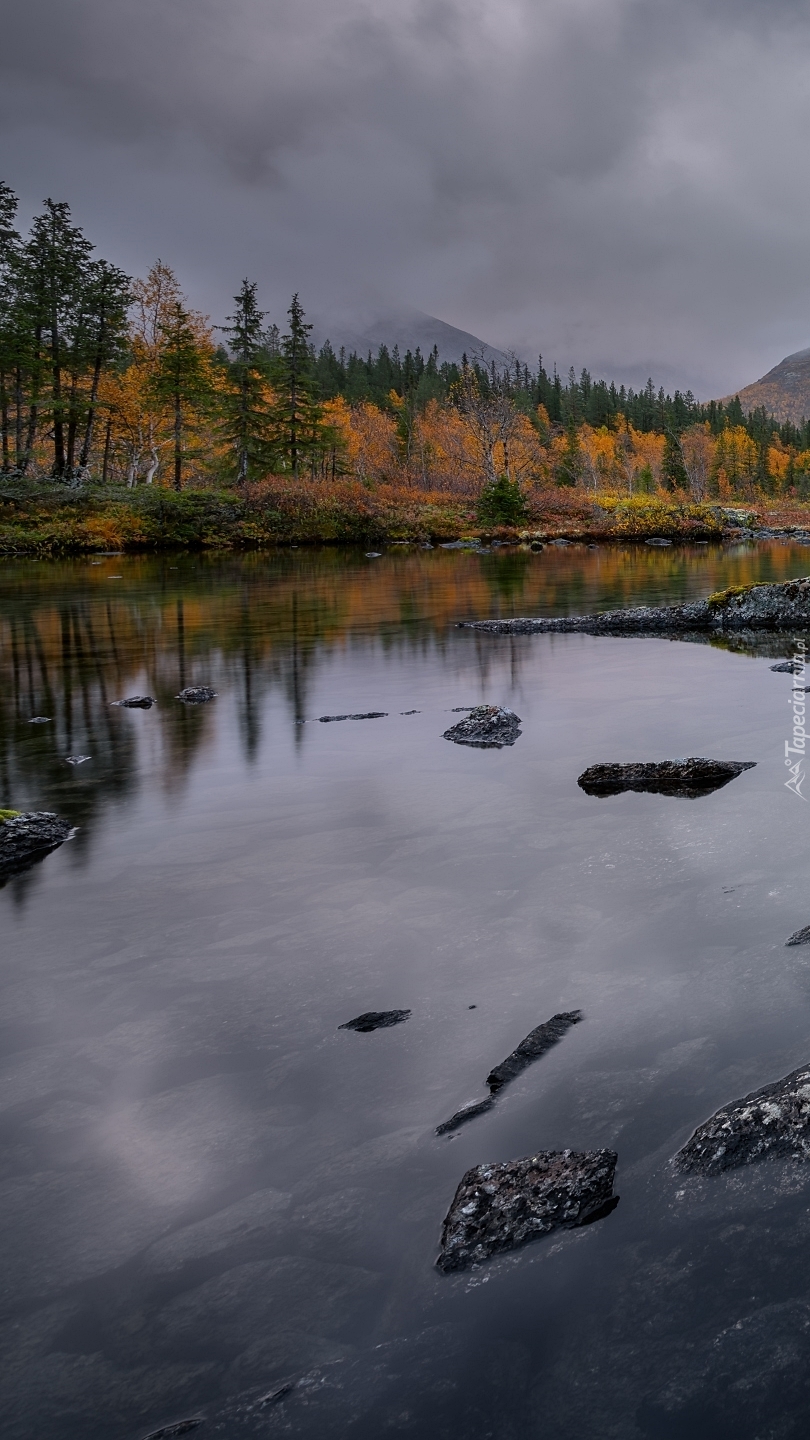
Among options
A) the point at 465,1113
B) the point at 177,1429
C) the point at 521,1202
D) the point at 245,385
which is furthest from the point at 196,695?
the point at 245,385

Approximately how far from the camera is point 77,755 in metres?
9.89

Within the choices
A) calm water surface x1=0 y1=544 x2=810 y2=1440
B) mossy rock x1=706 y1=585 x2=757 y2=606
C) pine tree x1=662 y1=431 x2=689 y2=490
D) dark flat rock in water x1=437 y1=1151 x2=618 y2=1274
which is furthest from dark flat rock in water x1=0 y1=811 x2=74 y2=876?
pine tree x1=662 y1=431 x2=689 y2=490

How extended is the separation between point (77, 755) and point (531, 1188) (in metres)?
8.00

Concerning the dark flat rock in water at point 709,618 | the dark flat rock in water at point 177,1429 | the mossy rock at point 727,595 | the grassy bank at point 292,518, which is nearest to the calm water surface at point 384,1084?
the dark flat rock in water at point 177,1429

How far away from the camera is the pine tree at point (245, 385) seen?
60.1 m

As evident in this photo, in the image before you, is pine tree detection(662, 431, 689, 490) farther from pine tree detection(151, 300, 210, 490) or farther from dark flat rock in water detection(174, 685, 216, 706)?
dark flat rock in water detection(174, 685, 216, 706)

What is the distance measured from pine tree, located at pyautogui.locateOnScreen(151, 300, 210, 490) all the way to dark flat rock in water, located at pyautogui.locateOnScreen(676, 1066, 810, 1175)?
56.7 metres

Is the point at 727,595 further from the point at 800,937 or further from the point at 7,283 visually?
the point at 7,283

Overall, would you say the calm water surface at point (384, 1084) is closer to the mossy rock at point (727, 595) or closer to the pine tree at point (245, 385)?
the mossy rock at point (727, 595)

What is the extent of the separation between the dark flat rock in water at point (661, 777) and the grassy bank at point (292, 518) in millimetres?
44704

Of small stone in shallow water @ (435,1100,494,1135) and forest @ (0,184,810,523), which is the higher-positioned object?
forest @ (0,184,810,523)

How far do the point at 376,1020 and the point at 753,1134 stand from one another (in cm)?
182

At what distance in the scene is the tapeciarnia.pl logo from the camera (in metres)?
7.97

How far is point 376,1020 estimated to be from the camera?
14.5ft
